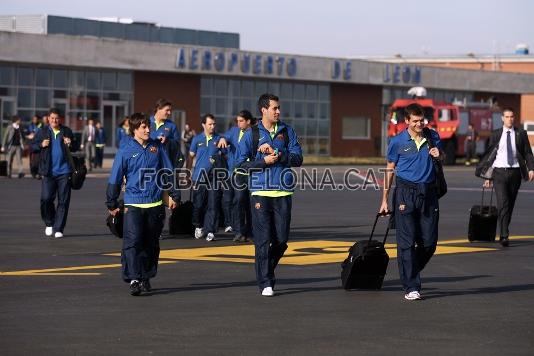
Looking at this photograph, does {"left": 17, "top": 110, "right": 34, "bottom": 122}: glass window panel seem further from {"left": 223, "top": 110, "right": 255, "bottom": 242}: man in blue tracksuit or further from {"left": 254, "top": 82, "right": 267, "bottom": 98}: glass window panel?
{"left": 223, "top": 110, "right": 255, "bottom": 242}: man in blue tracksuit

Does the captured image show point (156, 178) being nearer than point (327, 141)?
Yes

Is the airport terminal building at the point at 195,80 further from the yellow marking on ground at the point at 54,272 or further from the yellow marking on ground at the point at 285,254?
the yellow marking on ground at the point at 54,272

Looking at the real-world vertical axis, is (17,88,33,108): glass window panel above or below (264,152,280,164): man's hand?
above

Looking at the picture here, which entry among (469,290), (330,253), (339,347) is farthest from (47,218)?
(339,347)

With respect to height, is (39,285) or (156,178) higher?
(156,178)

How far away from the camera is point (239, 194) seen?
18.9 metres

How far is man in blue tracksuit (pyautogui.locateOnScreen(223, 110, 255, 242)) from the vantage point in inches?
724

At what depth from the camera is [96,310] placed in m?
11.3

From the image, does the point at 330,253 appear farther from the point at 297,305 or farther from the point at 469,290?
the point at 297,305

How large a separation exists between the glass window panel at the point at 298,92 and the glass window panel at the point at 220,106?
18.1ft

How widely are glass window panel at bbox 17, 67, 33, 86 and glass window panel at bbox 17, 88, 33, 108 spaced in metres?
0.28

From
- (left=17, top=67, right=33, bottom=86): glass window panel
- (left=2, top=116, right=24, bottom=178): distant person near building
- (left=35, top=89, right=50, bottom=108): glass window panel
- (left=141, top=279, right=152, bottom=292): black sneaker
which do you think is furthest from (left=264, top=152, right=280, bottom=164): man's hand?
(left=35, top=89, right=50, bottom=108): glass window panel

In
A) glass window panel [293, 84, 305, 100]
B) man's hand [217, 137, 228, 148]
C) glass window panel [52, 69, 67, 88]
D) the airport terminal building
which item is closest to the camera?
man's hand [217, 137, 228, 148]

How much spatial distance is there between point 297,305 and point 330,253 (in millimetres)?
5170
